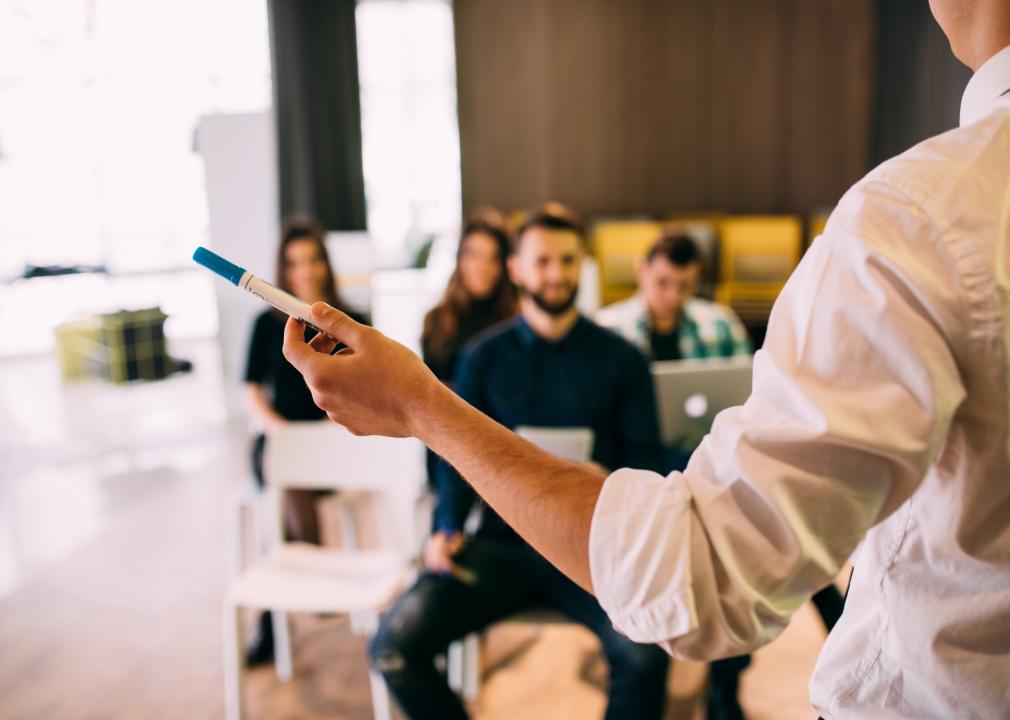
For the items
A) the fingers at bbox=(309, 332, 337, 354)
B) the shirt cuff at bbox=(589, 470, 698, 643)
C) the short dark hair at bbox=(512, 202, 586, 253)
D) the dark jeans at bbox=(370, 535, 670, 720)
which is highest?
the short dark hair at bbox=(512, 202, 586, 253)

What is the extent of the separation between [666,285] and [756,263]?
2.96 metres

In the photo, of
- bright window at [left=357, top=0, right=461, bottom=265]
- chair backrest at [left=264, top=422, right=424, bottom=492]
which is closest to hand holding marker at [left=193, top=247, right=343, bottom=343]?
chair backrest at [left=264, top=422, right=424, bottom=492]

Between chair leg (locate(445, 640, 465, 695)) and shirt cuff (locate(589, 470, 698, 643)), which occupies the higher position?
shirt cuff (locate(589, 470, 698, 643))

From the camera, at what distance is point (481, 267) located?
10.8ft

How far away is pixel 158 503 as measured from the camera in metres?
4.15

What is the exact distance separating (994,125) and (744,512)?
0.33 meters

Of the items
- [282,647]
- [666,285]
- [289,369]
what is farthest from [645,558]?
[666,285]

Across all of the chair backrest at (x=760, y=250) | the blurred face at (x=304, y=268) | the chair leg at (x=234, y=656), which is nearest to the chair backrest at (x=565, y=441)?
the chair leg at (x=234, y=656)

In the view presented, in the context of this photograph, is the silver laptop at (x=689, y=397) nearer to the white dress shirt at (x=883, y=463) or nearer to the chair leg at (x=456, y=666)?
the chair leg at (x=456, y=666)

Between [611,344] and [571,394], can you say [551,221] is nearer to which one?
[611,344]

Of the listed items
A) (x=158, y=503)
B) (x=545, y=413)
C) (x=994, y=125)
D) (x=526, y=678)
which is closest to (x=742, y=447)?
(x=994, y=125)

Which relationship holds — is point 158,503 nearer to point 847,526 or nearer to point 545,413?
point 545,413

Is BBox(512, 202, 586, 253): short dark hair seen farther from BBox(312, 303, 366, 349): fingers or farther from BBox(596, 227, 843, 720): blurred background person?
BBox(312, 303, 366, 349): fingers

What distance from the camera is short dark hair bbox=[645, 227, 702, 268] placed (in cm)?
333
